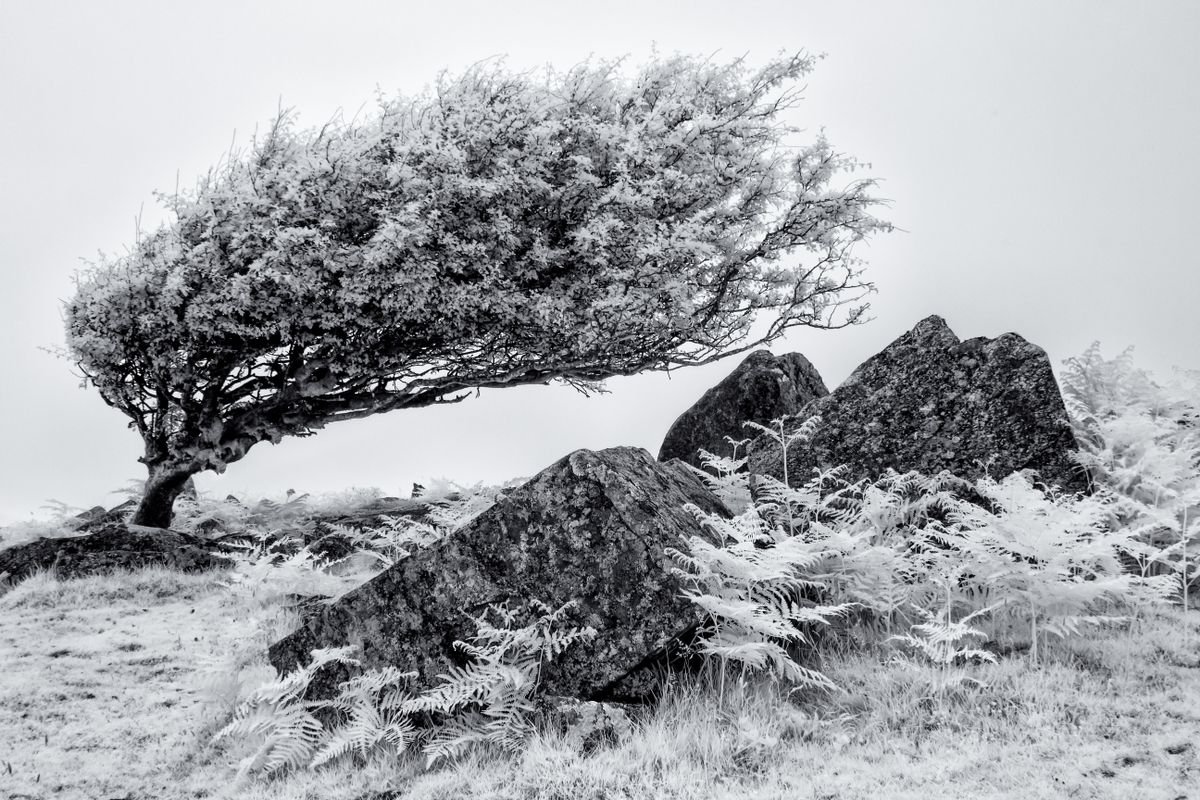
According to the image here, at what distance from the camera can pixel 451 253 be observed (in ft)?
46.8

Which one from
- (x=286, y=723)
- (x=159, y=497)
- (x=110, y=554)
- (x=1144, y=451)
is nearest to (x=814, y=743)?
(x=286, y=723)

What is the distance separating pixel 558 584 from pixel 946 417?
15.7 ft

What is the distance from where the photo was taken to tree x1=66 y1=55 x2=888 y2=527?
46.9 feet

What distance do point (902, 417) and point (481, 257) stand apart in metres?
7.86

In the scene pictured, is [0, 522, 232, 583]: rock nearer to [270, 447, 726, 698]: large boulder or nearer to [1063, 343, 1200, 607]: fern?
[270, 447, 726, 698]: large boulder

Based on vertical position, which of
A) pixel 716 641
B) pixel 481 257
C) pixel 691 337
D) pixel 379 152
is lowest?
pixel 716 641

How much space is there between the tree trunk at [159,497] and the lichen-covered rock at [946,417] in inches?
479

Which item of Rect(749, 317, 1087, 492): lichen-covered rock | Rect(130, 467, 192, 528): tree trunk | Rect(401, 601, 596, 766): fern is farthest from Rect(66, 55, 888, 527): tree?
Rect(401, 601, 596, 766): fern

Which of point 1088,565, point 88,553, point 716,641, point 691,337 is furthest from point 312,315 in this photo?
point 1088,565

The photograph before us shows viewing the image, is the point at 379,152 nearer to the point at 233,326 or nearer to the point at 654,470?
the point at 233,326

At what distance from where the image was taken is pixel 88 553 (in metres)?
14.7

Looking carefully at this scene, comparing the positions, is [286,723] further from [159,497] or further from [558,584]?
[159,497]

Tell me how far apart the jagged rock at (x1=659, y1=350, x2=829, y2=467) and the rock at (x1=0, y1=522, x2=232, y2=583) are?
774 cm

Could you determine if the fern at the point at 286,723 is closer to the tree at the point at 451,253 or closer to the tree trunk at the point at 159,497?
the tree at the point at 451,253
